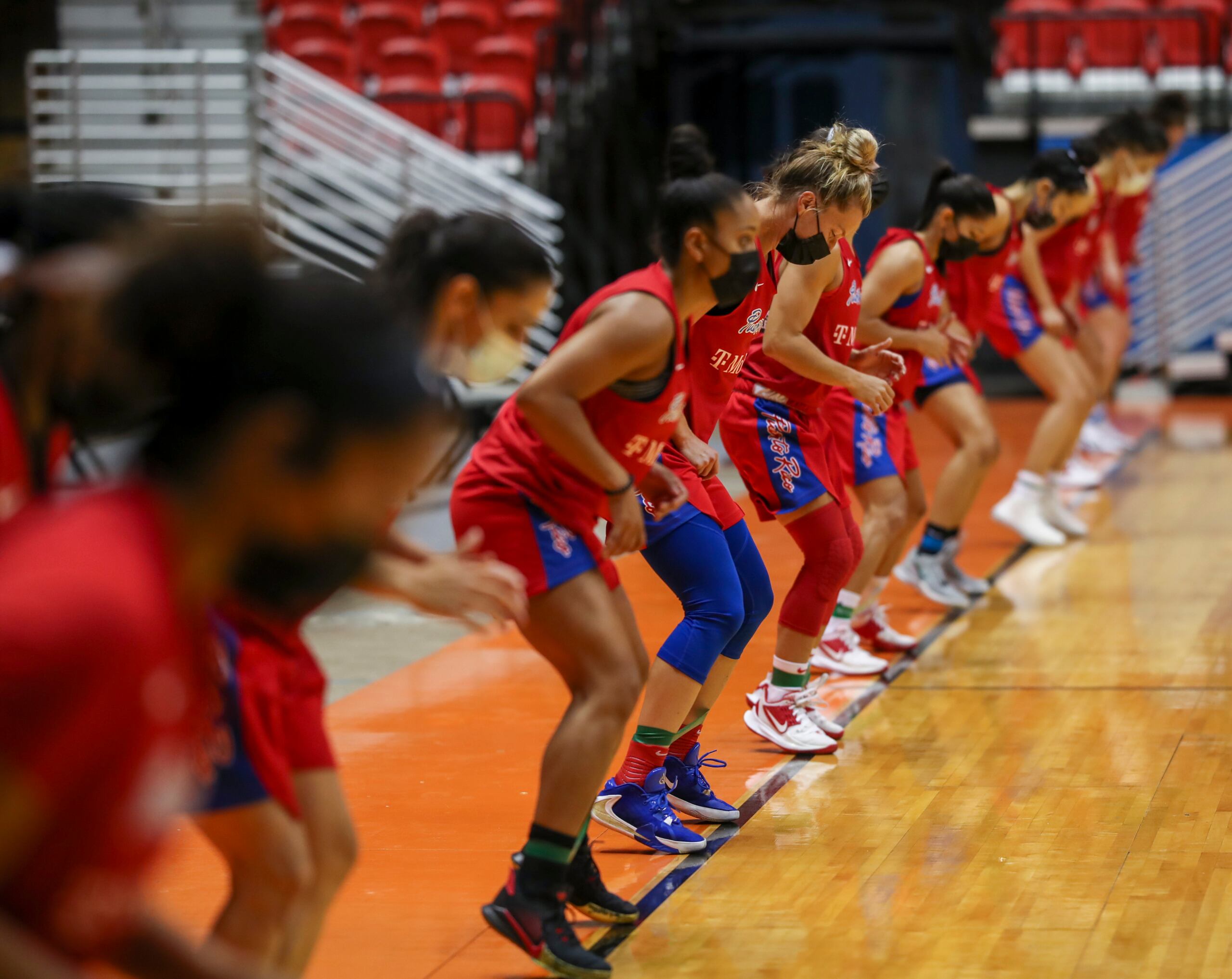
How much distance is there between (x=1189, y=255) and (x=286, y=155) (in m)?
8.40

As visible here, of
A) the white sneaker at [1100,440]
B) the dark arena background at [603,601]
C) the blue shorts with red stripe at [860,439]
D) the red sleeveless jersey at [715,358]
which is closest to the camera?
the dark arena background at [603,601]

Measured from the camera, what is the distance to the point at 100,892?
143 centimetres

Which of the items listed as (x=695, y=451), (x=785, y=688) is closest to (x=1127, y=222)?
(x=785, y=688)

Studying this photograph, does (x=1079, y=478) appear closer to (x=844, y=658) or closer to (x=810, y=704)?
(x=844, y=658)

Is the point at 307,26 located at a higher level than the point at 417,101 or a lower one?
higher

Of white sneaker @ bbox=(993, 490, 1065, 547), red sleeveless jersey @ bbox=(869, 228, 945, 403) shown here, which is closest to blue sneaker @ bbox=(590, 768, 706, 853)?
red sleeveless jersey @ bbox=(869, 228, 945, 403)

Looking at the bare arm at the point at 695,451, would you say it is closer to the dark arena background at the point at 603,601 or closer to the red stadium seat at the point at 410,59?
the dark arena background at the point at 603,601

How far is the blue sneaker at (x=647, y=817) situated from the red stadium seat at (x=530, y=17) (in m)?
11.1

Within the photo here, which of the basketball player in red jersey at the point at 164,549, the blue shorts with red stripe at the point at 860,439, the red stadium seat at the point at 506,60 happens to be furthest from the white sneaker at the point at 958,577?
the red stadium seat at the point at 506,60

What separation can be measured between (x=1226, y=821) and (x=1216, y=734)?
90 centimetres

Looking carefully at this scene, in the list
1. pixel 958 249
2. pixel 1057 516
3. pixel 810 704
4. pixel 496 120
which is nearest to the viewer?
pixel 810 704

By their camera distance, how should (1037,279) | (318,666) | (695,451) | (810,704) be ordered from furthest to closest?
(1037,279)
(810,704)
(695,451)
(318,666)

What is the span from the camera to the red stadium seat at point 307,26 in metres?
14.1

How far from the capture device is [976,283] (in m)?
7.20
